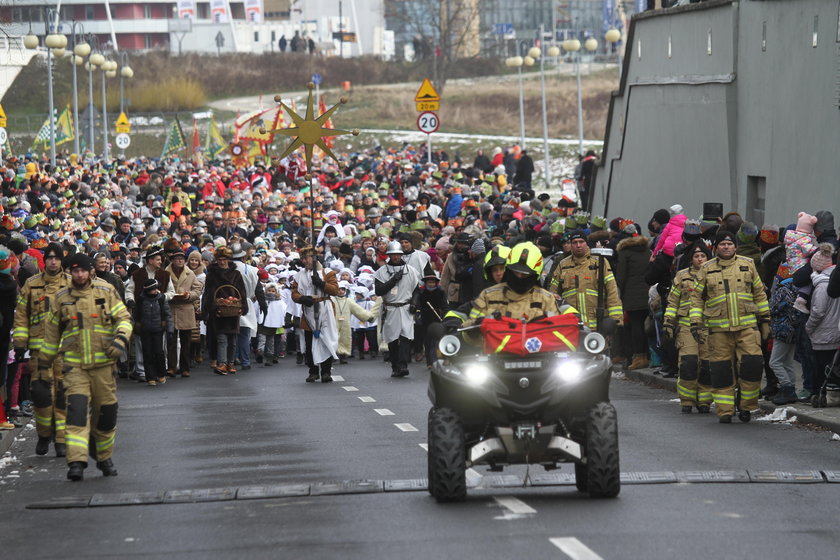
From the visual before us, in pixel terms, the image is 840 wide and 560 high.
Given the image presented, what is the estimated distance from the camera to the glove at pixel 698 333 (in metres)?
15.9

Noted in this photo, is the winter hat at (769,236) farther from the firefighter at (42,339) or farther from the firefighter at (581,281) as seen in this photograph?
the firefighter at (42,339)

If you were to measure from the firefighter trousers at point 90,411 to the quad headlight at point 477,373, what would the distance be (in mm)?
3656

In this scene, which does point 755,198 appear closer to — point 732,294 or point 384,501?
point 732,294

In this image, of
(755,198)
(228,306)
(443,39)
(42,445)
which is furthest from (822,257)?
(443,39)

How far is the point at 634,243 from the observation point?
20812mm

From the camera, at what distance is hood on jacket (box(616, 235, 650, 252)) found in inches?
818

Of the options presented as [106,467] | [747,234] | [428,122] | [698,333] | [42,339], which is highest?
[428,122]

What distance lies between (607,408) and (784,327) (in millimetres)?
6139

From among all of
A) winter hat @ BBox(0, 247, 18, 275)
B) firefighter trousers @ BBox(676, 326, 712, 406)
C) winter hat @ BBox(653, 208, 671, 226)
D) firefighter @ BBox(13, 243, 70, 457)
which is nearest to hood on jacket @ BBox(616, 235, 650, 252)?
winter hat @ BBox(653, 208, 671, 226)

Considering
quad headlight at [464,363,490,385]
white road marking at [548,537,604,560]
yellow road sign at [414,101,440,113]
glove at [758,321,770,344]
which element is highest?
yellow road sign at [414,101,440,113]

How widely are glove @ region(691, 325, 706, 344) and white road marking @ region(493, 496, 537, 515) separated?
17.7ft

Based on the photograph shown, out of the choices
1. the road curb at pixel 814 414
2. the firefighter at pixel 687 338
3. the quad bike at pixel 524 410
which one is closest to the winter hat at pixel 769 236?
the firefighter at pixel 687 338

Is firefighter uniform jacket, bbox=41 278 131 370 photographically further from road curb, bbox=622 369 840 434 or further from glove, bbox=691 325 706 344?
road curb, bbox=622 369 840 434

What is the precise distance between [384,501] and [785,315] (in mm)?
6568
